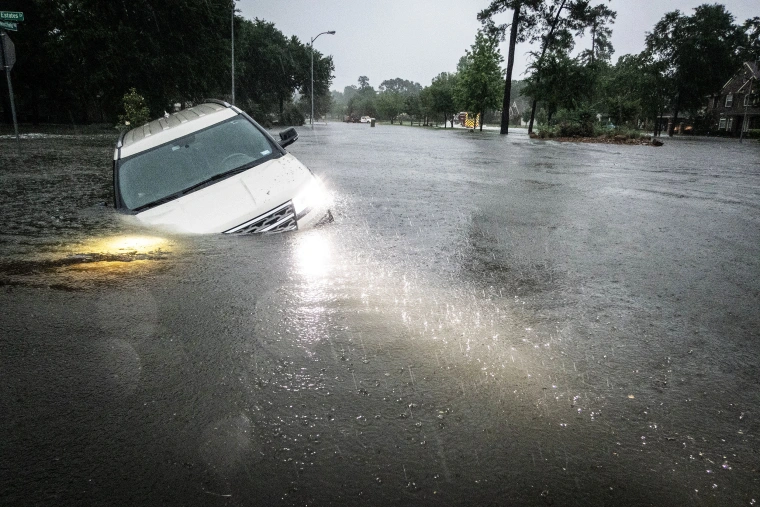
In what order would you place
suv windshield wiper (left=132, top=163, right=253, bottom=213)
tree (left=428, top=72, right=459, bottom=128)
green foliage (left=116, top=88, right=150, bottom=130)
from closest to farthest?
suv windshield wiper (left=132, top=163, right=253, bottom=213) → green foliage (left=116, top=88, right=150, bottom=130) → tree (left=428, top=72, right=459, bottom=128)

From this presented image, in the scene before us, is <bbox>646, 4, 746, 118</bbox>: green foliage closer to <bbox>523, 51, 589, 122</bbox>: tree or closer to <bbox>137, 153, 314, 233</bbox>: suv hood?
<bbox>523, 51, 589, 122</bbox>: tree

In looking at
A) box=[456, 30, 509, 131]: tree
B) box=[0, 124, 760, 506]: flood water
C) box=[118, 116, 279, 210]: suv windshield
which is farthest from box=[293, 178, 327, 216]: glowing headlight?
box=[456, 30, 509, 131]: tree

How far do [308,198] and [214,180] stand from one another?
109cm

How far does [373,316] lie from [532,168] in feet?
37.8

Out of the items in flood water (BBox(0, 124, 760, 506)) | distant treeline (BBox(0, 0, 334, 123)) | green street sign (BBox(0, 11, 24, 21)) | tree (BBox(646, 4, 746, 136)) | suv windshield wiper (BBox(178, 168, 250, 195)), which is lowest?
flood water (BBox(0, 124, 760, 506))

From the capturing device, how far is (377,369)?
2.65m

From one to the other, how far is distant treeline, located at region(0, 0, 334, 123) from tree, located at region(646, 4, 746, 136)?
54.9m

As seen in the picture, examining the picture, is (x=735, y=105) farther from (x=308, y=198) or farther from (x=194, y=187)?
(x=194, y=187)

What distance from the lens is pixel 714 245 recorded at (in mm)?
5406

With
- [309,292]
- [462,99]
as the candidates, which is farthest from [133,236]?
[462,99]

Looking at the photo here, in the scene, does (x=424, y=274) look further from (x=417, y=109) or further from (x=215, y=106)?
(x=417, y=109)

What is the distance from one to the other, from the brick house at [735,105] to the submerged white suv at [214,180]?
74.0 m

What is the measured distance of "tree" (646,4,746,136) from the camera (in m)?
61.6

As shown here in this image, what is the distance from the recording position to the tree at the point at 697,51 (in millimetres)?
61594
